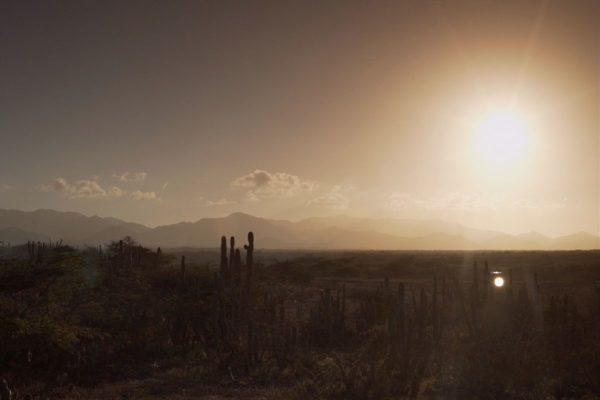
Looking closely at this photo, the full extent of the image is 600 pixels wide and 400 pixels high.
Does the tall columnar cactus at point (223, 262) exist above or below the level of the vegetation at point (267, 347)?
above

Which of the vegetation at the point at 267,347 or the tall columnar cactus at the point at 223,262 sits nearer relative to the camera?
the vegetation at the point at 267,347

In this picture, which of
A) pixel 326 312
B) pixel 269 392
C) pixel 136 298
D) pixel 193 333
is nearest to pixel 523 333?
pixel 326 312

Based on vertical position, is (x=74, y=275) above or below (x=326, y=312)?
above

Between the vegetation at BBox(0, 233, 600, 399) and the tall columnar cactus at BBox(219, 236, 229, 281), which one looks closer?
the vegetation at BBox(0, 233, 600, 399)

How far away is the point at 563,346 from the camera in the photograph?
1541 centimetres

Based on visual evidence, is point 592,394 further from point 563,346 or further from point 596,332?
point 596,332

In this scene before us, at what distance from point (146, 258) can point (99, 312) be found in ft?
72.6

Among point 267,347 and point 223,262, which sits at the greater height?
point 223,262

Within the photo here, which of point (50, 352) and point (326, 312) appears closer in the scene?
point (50, 352)

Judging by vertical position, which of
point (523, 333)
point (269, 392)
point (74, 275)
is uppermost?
point (74, 275)

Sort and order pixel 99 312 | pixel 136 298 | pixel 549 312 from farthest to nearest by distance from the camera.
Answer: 1. pixel 136 298
2. pixel 99 312
3. pixel 549 312

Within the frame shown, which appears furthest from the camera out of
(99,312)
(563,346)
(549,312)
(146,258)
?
(146,258)

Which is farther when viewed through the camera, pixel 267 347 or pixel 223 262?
pixel 223 262

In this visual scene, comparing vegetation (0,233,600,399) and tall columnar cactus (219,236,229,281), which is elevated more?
tall columnar cactus (219,236,229,281)
